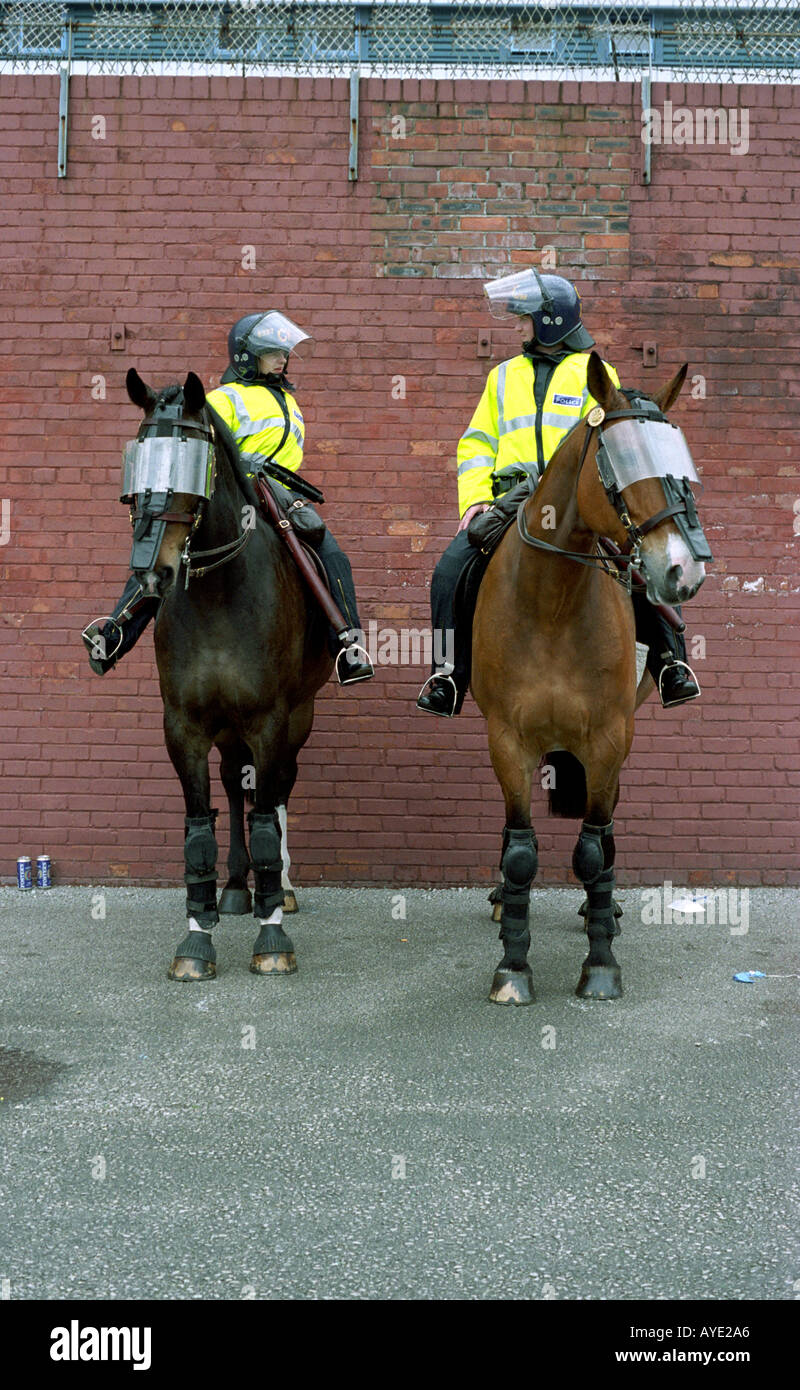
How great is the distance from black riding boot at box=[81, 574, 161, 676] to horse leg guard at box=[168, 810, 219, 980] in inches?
33.4

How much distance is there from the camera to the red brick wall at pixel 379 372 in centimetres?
720

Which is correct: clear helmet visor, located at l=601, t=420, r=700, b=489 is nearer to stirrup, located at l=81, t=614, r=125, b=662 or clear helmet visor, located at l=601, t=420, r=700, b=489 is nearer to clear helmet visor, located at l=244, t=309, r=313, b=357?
clear helmet visor, located at l=244, t=309, r=313, b=357

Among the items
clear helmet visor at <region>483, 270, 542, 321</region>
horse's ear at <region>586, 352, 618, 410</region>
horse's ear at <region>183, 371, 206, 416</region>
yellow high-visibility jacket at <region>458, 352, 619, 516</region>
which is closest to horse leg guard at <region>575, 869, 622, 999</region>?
yellow high-visibility jacket at <region>458, 352, 619, 516</region>

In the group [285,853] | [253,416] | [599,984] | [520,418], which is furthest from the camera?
[285,853]

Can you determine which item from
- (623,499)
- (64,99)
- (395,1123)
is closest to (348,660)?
(623,499)

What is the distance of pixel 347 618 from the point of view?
5883mm

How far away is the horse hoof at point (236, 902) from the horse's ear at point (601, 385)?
3557 mm

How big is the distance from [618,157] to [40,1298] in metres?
6.93

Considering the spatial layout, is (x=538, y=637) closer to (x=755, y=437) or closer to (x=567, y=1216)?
(x=567, y=1216)

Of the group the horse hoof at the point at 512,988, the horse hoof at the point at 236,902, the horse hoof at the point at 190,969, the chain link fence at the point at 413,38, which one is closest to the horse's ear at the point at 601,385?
the horse hoof at the point at 512,988

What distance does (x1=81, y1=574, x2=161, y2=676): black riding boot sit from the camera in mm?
5293

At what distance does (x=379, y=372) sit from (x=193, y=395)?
2.65 m

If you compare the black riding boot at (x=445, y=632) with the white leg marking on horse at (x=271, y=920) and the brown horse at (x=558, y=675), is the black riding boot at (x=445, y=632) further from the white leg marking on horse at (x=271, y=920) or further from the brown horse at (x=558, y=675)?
the white leg marking on horse at (x=271, y=920)

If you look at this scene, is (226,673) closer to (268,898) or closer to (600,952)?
(268,898)
